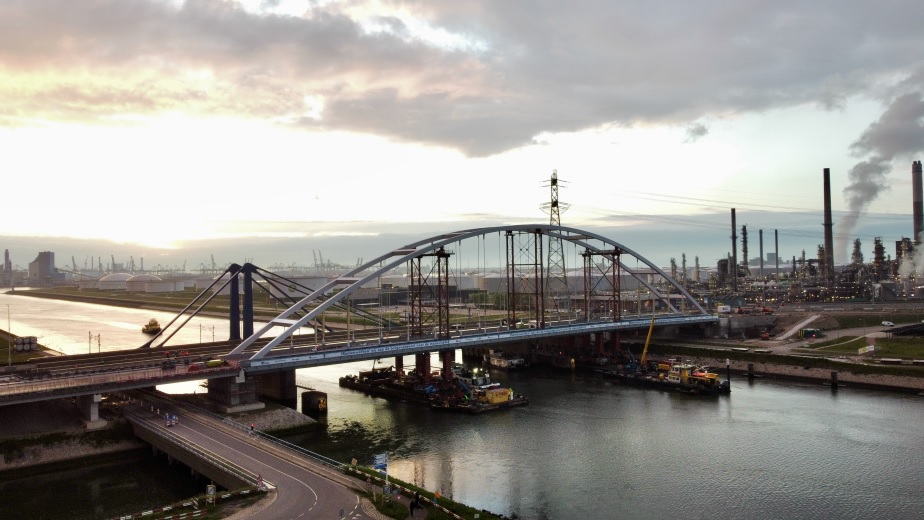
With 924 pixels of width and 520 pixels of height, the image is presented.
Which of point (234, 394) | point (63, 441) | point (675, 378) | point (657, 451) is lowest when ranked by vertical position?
point (657, 451)

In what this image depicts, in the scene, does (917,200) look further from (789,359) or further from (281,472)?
(281,472)

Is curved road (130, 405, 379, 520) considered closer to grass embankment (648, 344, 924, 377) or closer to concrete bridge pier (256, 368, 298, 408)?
concrete bridge pier (256, 368, 298, 408)

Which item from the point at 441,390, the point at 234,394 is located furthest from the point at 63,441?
the point at 441,390

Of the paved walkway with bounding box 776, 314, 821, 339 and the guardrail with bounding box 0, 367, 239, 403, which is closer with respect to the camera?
the guardrail with bounding box 0, 367, 239, 403

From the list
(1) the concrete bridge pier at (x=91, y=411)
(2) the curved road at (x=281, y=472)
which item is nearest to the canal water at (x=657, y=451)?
(1) the concrete bridge pier at (x=91, y=411)

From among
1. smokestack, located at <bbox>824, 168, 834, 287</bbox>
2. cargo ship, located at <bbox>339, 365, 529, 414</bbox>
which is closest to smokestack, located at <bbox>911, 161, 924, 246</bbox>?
smokestack, located at <bbox>824, 168, 834, 287</bbox>

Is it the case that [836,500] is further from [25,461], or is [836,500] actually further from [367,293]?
[367,293]
